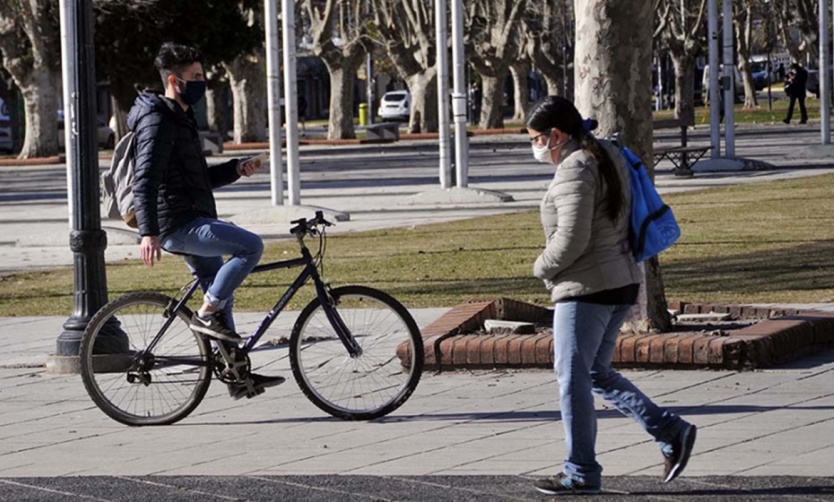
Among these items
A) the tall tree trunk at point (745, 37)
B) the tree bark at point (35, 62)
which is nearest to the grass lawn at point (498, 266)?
the tree bark at point (35, 62)

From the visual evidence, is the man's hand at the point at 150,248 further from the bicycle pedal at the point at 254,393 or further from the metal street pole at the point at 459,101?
the metal street pole at the point at 459,101

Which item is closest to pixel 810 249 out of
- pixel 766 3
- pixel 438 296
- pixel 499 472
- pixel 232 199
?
pixel 438 296

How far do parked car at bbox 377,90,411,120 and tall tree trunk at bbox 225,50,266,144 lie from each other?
31.9 meters

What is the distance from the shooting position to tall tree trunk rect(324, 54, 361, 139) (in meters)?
56.6

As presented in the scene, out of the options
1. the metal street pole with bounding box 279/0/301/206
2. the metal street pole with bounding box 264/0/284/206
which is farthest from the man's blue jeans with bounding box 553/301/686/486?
the metal street pole with bounding box 264/0/284/206

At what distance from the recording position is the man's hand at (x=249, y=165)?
328 inches

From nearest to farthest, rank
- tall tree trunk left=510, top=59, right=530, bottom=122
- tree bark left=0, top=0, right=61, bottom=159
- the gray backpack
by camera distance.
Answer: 1. the gray backpack
2. tree bark left=0, top=0, right=61, bottom=159
3. tall tree trunk left=510, top=59, right=530, bottom=122

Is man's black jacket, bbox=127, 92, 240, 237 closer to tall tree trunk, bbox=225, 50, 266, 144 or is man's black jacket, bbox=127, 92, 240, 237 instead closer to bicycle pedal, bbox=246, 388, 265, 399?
bicycle pedal, bbox=246, 388, 265, 399

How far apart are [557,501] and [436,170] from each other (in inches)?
1160

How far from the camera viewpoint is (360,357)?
836 centimetres

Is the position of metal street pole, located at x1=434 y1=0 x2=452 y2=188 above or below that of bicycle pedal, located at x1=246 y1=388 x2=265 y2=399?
above

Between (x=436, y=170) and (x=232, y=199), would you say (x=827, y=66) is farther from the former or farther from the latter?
(x=232, y=199)

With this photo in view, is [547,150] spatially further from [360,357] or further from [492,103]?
[492,103]

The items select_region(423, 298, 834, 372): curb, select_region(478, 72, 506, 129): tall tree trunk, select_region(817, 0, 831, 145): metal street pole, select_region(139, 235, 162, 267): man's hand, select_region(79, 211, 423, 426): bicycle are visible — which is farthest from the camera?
select_region(478, 72, 506, 129): tall tree trunk
